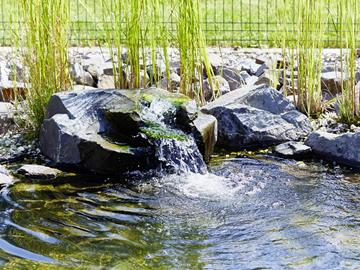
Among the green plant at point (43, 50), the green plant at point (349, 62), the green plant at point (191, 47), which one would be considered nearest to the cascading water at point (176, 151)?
the green plant at point (191, 47)

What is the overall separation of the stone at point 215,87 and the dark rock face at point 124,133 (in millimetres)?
868

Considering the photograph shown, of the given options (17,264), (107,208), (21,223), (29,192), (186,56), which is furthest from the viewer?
(186,56)

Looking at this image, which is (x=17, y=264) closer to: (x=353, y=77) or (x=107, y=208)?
(x=107, y=208)

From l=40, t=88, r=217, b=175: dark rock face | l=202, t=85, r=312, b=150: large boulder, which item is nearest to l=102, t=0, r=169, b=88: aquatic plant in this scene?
l=40, t=88, r=217, b=175: dark rock face

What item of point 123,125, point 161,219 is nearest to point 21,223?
point 161,219

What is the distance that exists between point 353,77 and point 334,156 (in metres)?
0.74

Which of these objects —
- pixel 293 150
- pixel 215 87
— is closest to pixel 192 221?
pixel 293 150

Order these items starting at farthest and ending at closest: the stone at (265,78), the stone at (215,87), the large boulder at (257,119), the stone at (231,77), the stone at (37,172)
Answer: the stone at (231,77) < the stone at (265,78) < the stone at (215,87) < the large boulder at (257,119) < the stone at (37,172)

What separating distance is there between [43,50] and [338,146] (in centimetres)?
218

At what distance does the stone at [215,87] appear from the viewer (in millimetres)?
5859

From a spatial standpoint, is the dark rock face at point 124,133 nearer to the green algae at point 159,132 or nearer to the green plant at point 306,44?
the green algae at point 159,132

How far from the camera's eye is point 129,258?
3.33m

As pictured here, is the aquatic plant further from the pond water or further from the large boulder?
the pond water

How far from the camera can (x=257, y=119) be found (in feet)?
17.9
